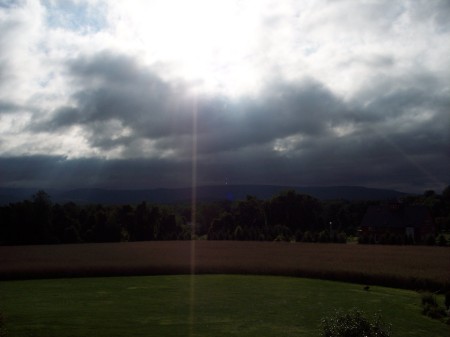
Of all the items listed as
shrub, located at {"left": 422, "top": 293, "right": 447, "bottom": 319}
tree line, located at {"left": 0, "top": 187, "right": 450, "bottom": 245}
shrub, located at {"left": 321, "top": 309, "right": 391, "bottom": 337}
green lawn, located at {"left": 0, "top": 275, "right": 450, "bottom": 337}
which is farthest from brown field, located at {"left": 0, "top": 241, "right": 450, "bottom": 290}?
tree line, located at {"left": 0, "top": 187, "right": 450, "bottom": 245}

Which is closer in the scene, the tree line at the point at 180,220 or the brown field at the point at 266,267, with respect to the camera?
the brown field at the point at 266,267

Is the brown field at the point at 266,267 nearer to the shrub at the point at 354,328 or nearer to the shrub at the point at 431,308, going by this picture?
the shrub at the point at 431,308

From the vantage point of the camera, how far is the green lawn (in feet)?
52.4

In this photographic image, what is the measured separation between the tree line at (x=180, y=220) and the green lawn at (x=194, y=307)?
3793cm

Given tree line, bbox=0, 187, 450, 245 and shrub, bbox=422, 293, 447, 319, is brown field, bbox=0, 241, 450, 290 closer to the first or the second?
shrub, bbox=422, 293, 447, 319

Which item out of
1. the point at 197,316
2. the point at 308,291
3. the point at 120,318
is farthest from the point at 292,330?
the point at 308,291

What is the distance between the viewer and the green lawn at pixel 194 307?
16.0 metres

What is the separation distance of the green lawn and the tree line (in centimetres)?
3793

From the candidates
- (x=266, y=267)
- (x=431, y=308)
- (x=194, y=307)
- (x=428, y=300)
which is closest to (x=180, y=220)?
(x=266, y=267)

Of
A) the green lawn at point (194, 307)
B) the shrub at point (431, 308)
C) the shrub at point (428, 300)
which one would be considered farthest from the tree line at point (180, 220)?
the shrub at point (431, 308)

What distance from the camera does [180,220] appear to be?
84250 mm

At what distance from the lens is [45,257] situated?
139 ft

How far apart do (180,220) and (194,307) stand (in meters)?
64.7

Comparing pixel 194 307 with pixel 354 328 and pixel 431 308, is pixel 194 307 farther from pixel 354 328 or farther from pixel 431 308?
pixel 354 328
